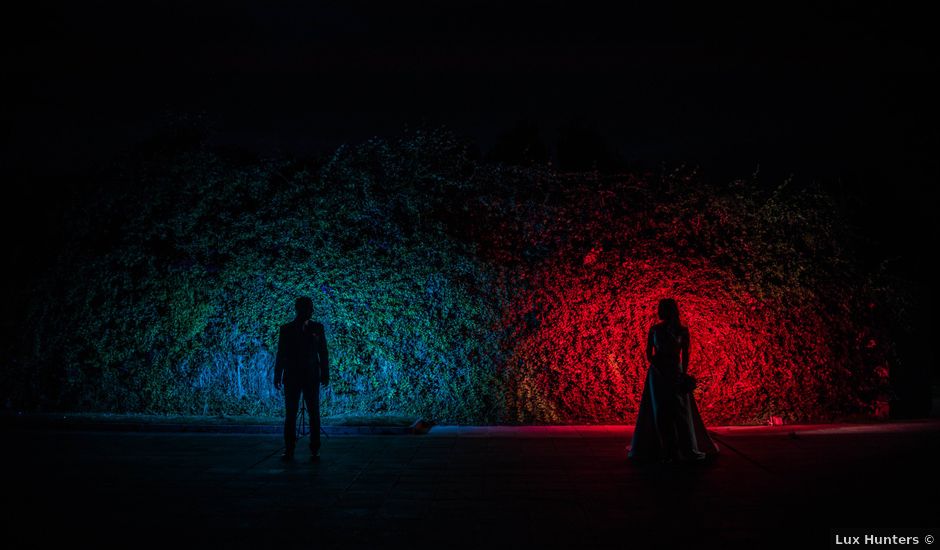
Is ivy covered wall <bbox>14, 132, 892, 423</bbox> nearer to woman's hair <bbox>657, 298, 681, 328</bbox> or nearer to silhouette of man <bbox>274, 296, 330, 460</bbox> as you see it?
woman's hair <bbox>657, 298, 681, 328</bbox>

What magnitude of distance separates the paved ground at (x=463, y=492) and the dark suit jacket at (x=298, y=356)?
1.00 metres

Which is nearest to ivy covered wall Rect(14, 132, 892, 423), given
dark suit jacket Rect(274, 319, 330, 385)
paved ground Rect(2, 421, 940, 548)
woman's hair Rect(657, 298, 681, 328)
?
paved ground Rect(2, 421, 940, 548)

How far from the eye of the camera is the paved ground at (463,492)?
20.3 ft

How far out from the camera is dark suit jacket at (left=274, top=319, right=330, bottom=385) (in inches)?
390

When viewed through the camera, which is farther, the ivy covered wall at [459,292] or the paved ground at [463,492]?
the ivy covered wall at [459,292]

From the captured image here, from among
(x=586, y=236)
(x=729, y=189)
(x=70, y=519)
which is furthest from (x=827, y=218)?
(x=70, y=519)

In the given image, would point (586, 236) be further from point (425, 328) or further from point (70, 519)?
point (70, 519)

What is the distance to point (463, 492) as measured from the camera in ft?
25.7

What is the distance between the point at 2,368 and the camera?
14.7 metres

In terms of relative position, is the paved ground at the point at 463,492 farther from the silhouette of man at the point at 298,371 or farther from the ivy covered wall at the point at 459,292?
the ivy covered wall at the point at 459,292

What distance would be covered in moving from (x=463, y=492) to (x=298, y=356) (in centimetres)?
310

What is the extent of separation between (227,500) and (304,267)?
674 centimetres

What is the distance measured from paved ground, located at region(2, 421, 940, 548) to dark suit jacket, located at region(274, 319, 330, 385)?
1005mm

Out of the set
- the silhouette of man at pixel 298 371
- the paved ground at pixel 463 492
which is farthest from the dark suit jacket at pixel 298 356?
the paved ground at pixel 463 492
